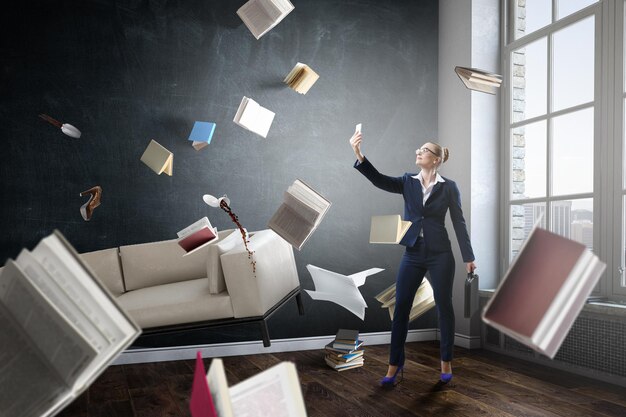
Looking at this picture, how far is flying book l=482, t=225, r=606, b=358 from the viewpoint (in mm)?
896

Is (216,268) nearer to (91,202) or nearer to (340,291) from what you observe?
(340,291)

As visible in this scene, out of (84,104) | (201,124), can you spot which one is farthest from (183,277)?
(84,104)

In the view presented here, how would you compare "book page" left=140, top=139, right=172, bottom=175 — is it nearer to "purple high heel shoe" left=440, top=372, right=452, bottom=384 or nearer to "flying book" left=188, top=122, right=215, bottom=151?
"flying book" left=188, top=122, right=215, bottom=151

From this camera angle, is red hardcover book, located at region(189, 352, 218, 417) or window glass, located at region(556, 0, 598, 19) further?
window glass, located at region(556, 0, 598, 19)

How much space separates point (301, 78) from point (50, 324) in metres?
3.63

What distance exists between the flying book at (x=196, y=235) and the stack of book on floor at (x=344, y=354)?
1231 millimetres

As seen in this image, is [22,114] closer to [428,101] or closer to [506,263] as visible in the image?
[428,101]

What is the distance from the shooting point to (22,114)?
3.87 meters

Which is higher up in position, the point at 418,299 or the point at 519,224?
the point at 519,224

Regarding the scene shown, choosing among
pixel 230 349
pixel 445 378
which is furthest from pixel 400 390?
pixel 230 349

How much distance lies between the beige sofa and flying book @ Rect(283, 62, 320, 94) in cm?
122

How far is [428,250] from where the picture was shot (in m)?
3.33

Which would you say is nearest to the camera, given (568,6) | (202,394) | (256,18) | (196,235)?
(202,394)

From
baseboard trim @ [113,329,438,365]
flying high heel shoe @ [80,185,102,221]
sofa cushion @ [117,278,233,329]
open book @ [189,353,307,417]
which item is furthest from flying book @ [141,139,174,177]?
open book @ [189,353,307,417]
